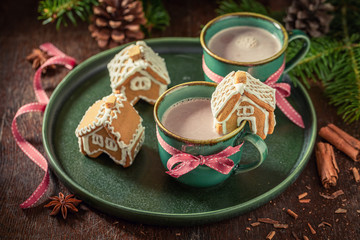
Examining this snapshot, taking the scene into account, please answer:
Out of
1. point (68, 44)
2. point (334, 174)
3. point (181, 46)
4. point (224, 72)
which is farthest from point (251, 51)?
point (68, 44)

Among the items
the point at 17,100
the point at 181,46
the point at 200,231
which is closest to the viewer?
the point at 200,231

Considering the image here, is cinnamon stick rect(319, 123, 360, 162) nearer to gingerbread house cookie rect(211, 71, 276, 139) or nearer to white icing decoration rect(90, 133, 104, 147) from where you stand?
gingerbread house cookie rect(211, 71, 276, 139)

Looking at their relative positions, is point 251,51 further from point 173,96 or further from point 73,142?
point 73,142

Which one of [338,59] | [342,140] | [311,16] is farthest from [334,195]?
[311,16]

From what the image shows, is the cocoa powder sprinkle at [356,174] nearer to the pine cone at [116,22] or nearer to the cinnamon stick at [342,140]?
the cinnamon stick at [342,140]

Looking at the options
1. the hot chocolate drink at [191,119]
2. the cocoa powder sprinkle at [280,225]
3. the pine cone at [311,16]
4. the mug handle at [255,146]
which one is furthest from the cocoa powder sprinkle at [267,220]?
the pine cone at [311,16]

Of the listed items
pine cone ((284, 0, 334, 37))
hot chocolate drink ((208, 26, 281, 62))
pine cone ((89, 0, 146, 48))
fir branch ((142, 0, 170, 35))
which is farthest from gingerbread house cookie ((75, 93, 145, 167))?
pine cone ((284, 0, 334, 37))
